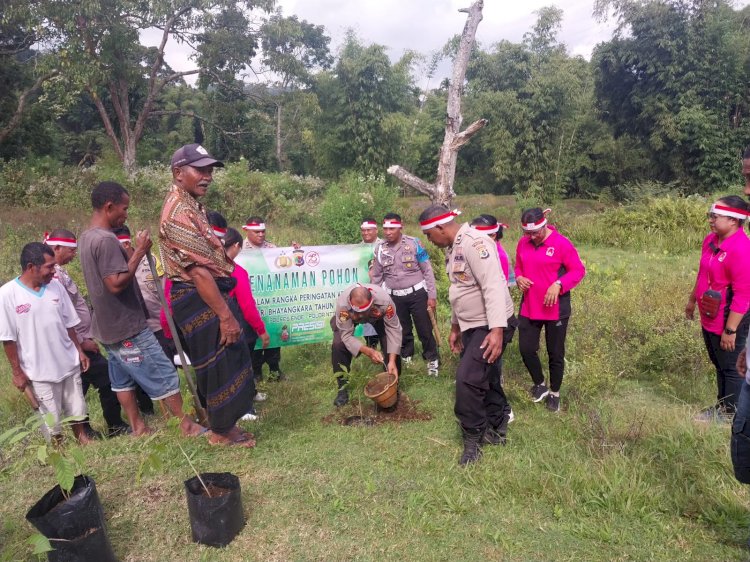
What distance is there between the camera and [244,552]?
273 centimetres

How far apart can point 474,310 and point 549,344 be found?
1.18 meters

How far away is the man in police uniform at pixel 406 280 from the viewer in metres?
5.50

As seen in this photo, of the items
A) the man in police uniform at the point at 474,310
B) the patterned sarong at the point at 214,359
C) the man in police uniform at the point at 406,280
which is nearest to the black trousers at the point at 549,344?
the man in police uniform at the point at 474,310

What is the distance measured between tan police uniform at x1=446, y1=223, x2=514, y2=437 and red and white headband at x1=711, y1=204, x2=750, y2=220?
1.78m

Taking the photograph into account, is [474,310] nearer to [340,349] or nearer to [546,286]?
[546,286]

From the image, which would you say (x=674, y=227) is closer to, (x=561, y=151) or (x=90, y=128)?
(x=561, y=151)

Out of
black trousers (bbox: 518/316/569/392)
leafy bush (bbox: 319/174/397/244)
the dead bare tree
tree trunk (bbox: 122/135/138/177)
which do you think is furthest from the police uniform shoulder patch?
tree trunk (bbox: 122/135/138/177)

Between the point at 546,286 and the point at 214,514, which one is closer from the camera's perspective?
the point at 214,514

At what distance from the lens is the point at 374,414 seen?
450 cm

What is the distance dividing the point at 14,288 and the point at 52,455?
71.0 inches

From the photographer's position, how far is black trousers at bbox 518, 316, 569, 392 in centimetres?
427

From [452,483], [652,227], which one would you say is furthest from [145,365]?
[652,227]

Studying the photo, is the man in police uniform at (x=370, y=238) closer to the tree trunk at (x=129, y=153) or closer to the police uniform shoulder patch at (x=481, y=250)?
the police uniform shoulder patch at (x=481, y=250)

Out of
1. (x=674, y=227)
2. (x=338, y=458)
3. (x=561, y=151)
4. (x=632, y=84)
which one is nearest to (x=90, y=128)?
(x=561, y=151)
